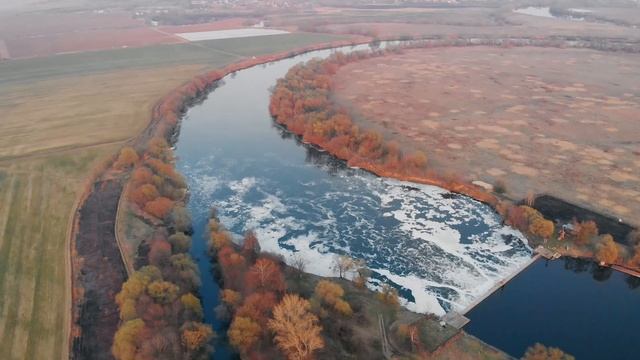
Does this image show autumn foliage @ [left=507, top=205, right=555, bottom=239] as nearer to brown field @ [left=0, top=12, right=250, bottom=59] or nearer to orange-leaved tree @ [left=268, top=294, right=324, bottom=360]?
orange-leaved tree @ [left=268, top=294, right=324, bottom=360]

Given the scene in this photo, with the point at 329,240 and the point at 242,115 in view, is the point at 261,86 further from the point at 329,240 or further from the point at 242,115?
the point at 329,240

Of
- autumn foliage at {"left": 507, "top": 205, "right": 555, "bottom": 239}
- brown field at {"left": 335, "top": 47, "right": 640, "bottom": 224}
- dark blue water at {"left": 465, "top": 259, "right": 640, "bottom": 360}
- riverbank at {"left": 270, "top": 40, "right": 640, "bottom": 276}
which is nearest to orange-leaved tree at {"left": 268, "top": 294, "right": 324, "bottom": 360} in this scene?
dark blue water at {"left": 465, "top": 259, "right": 640, "bottom": 360}

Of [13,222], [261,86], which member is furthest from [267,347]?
[261,86]

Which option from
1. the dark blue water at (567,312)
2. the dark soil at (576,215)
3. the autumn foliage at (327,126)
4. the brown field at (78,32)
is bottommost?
the dark blue water at (567,312)

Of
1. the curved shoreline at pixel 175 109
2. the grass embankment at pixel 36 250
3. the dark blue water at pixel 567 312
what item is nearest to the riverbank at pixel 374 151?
the curved shoreline at pixel 175 109

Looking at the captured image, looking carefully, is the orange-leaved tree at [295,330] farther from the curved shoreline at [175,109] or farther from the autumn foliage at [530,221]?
the autumn foliage at [530,221]

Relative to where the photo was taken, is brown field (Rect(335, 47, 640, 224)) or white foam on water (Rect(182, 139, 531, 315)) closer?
white foam on water (Rect(182, 139, 531, 315))

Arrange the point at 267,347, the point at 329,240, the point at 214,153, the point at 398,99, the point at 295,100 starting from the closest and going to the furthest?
the point at 267,347 < the point at 329,240 < the point at 214,153 < the point at 295,100 < the point at 398,99
